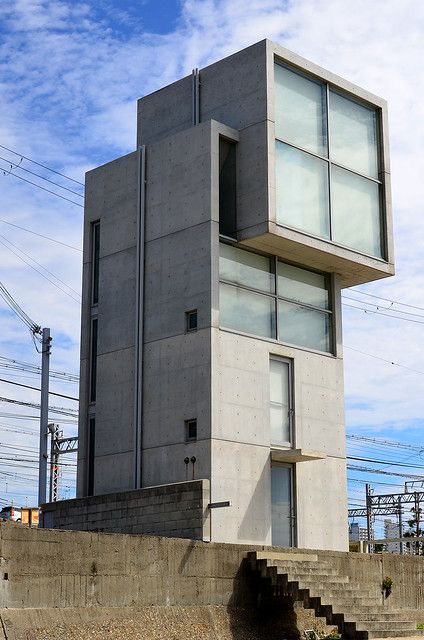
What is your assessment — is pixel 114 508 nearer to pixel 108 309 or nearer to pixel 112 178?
pixel 108 309

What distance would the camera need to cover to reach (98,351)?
28.3 meters

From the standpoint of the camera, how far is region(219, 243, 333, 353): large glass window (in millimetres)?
26172

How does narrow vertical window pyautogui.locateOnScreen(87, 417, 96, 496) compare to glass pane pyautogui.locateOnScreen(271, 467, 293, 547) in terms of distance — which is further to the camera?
narrow vertical window pyautogui.locateOnScreen(87, 417, 96, 496)

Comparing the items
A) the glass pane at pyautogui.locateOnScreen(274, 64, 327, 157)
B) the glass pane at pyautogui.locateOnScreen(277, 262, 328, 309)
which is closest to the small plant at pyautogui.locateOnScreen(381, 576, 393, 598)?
the glass pane at pyautogui.locateOnScreen(277, 262, 328, 309)

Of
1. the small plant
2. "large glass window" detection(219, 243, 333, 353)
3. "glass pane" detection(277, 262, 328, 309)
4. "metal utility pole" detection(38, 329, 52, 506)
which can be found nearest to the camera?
"large glass window" detection(219, 243, 333, 353)

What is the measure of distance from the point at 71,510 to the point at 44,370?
12689 millimetres

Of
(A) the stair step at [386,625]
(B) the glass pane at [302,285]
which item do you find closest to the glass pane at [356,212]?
(B) the glass pane at [302,285]

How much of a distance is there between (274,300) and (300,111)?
485 centimetres

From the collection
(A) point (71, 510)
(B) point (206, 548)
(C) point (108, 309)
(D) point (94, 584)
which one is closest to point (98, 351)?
(C) point (108, 309)

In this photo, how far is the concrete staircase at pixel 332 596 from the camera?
21.4m

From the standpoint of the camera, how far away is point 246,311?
26438 millimetres

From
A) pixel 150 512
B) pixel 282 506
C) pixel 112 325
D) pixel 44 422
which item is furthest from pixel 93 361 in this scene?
pixel 44 422

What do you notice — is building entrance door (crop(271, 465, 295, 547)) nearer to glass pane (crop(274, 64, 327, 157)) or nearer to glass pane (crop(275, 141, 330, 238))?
glass pane (crop(275, 141, 330, 238))

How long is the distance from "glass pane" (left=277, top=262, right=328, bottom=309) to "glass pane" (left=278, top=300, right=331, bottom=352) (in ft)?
0.78
